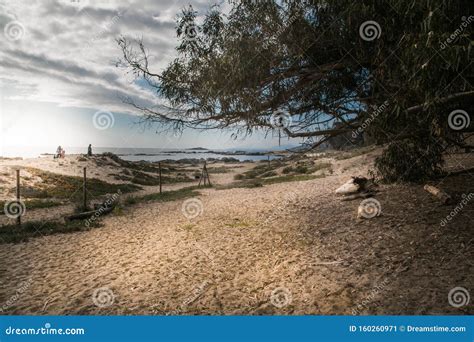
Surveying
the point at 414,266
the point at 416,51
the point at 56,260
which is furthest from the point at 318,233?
the point at 56,260

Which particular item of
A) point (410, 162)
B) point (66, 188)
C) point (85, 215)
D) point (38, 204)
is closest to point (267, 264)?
point (410, 162)

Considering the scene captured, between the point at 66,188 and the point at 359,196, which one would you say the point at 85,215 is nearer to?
the point at 66,188

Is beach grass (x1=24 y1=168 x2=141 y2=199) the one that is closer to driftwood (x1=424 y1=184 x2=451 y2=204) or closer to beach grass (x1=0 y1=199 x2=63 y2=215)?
beach grass (x1=0 y1=199 x2=63 y2=215)

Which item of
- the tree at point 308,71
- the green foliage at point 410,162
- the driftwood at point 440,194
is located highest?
the tree at point 308,71

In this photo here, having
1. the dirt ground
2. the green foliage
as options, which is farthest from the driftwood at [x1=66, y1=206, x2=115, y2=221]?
the green foliage

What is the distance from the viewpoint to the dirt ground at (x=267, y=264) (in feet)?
15.2

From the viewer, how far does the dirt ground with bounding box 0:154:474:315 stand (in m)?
4.64

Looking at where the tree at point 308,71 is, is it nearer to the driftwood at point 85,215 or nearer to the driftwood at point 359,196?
the driftwood at point 359,196

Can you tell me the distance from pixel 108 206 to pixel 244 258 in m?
8.96

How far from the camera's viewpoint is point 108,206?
13.5 m

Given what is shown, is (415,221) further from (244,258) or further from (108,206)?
(108,206)

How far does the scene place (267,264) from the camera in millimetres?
6328

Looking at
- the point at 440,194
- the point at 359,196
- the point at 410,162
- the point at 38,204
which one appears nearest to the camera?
the point at 440,194

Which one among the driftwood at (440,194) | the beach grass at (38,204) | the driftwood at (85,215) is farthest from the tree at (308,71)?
the beach grass at (38,204)
